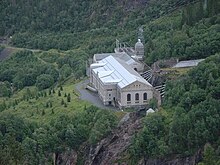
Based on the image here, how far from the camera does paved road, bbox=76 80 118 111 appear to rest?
110938 millimetres

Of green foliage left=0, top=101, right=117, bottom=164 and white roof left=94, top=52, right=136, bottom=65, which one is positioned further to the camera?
white roof left=94, top=52, right=136, bottom=65

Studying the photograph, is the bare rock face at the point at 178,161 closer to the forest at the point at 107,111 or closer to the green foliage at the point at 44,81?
the forest at the point at 107,111

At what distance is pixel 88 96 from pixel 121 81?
10960 millimetres

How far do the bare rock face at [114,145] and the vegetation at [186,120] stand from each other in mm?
3411

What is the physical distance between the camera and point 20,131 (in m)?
106

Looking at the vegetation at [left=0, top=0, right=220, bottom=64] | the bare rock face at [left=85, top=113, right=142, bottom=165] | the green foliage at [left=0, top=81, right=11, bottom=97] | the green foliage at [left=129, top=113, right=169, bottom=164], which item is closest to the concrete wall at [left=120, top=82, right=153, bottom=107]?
the bare rock face at [left=85, top=113, right=142, bottom=165]

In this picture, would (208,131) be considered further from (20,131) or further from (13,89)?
(13,89)

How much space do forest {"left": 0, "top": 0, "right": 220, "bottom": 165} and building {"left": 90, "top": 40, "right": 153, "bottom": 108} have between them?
2.95 m

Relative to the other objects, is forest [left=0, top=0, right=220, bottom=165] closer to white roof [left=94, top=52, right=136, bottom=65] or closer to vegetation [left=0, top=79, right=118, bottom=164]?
vegetation [left=0, top=79, right=118, bottom=164]

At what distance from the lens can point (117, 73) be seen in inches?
4464

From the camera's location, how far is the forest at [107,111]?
8731 centimetres

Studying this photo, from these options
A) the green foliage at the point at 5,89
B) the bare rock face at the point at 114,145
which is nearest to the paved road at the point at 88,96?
the bare rock face at the point at 114,145

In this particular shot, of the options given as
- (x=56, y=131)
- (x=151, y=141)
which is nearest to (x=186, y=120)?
(x=151, y=141)

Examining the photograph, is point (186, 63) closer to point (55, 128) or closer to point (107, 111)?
point (107, 111)
